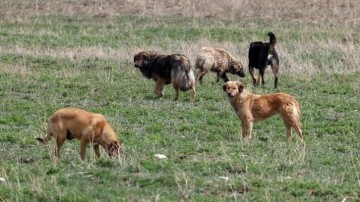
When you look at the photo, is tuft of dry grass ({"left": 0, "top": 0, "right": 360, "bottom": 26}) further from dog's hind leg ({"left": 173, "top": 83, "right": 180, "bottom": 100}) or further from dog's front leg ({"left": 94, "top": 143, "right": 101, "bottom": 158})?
dog's front leg ({"left": 94, "top": 143, "right": 101, "bottom": 158})

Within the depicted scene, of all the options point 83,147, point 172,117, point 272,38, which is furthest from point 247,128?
point 272,38

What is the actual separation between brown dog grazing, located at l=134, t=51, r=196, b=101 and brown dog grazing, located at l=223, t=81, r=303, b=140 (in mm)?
3766

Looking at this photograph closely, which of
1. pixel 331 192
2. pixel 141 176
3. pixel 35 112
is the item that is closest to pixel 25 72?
pixel 35 112

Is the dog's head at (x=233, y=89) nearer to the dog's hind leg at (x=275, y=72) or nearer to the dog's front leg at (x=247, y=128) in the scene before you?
the dog's front leg at (x=247, y=128)

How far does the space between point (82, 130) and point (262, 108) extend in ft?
12.5

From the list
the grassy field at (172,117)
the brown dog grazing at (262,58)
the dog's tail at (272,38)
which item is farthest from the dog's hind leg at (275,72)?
the dog's tail at (272,38)

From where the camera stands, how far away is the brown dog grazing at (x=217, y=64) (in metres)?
20.7

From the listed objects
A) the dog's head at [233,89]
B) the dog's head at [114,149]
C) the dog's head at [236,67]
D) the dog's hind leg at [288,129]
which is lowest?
the dog's head at [236,67]

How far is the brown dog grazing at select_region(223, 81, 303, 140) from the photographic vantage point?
13586 millimetres

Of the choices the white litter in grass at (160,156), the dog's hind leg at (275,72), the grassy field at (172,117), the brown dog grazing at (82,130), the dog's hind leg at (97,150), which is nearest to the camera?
the grassy field at (172,117)

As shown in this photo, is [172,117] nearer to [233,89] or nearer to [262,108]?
[233,89]

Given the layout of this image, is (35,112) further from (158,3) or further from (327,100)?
(158,3)

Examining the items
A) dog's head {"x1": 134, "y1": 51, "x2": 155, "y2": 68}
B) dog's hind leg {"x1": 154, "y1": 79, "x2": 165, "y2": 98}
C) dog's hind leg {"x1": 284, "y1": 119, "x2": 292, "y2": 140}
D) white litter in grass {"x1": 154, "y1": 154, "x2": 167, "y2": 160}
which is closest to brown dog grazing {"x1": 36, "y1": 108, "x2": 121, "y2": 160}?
white litter in grass {"x1": 154, "y1": 154, "x2": 167, "y2": 160}

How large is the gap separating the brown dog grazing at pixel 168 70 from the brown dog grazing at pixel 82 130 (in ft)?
22.2
